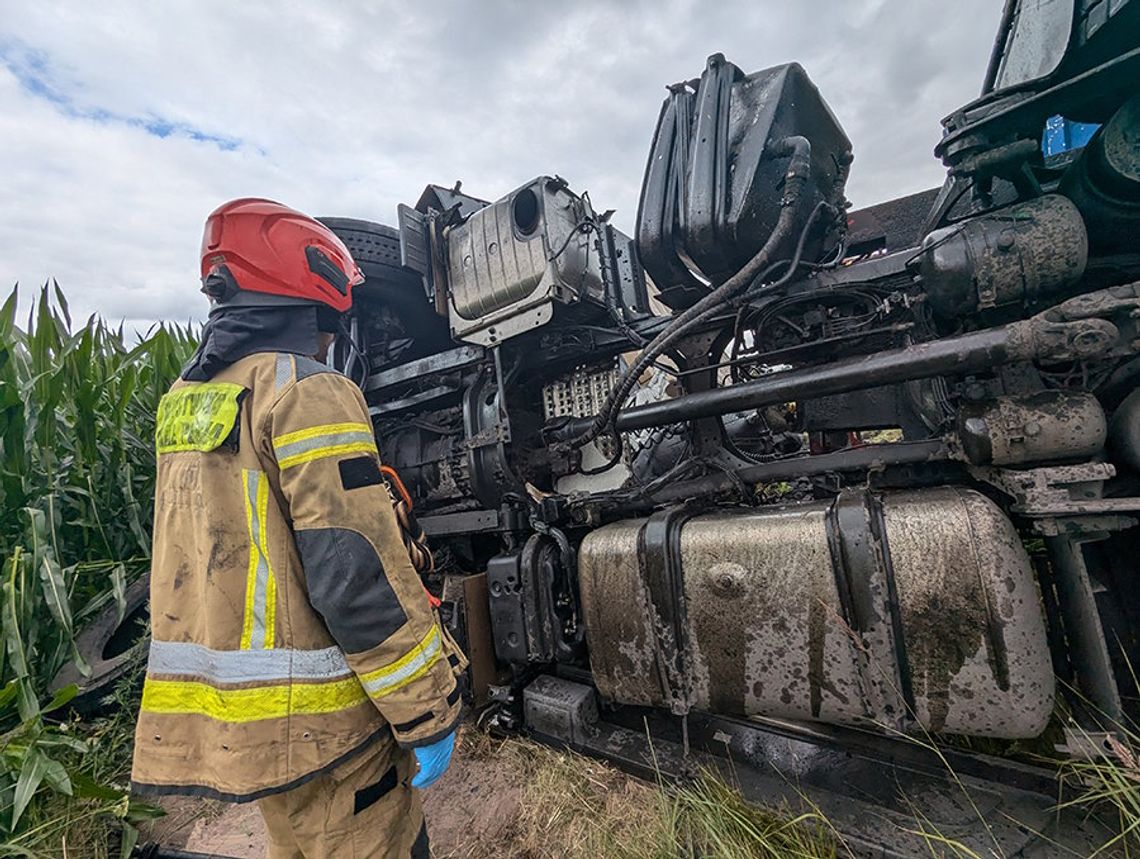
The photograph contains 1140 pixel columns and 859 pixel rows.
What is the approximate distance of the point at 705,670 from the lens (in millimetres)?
1983

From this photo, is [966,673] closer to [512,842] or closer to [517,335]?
[512,842]

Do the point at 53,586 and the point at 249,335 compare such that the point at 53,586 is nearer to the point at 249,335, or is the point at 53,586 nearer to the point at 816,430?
the point at 249,335

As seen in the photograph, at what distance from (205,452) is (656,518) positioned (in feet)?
5.13

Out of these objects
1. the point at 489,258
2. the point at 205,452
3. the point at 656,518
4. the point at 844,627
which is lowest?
the point at 844,627

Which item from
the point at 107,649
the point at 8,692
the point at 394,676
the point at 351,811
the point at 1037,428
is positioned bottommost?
the point at 351,811

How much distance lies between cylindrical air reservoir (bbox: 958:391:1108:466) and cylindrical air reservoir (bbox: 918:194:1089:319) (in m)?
0.34

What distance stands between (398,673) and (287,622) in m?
0.30

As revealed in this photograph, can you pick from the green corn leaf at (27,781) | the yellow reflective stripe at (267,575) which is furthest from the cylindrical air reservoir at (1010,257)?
the green corn leaf at (27,781)

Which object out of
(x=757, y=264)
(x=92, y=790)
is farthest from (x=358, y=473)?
(x=92, y=790)

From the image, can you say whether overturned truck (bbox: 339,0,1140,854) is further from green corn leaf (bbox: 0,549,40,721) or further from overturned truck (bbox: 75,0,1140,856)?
green corn leaf (bbox: 0,549,40,721)

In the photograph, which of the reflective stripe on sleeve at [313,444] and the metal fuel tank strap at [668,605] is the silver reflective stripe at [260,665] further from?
the metal fuel tank strap at [668,605]

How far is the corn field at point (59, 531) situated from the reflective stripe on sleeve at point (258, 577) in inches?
57.5

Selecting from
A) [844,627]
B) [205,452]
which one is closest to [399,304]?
[205,452]

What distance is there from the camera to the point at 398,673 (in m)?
1.31
